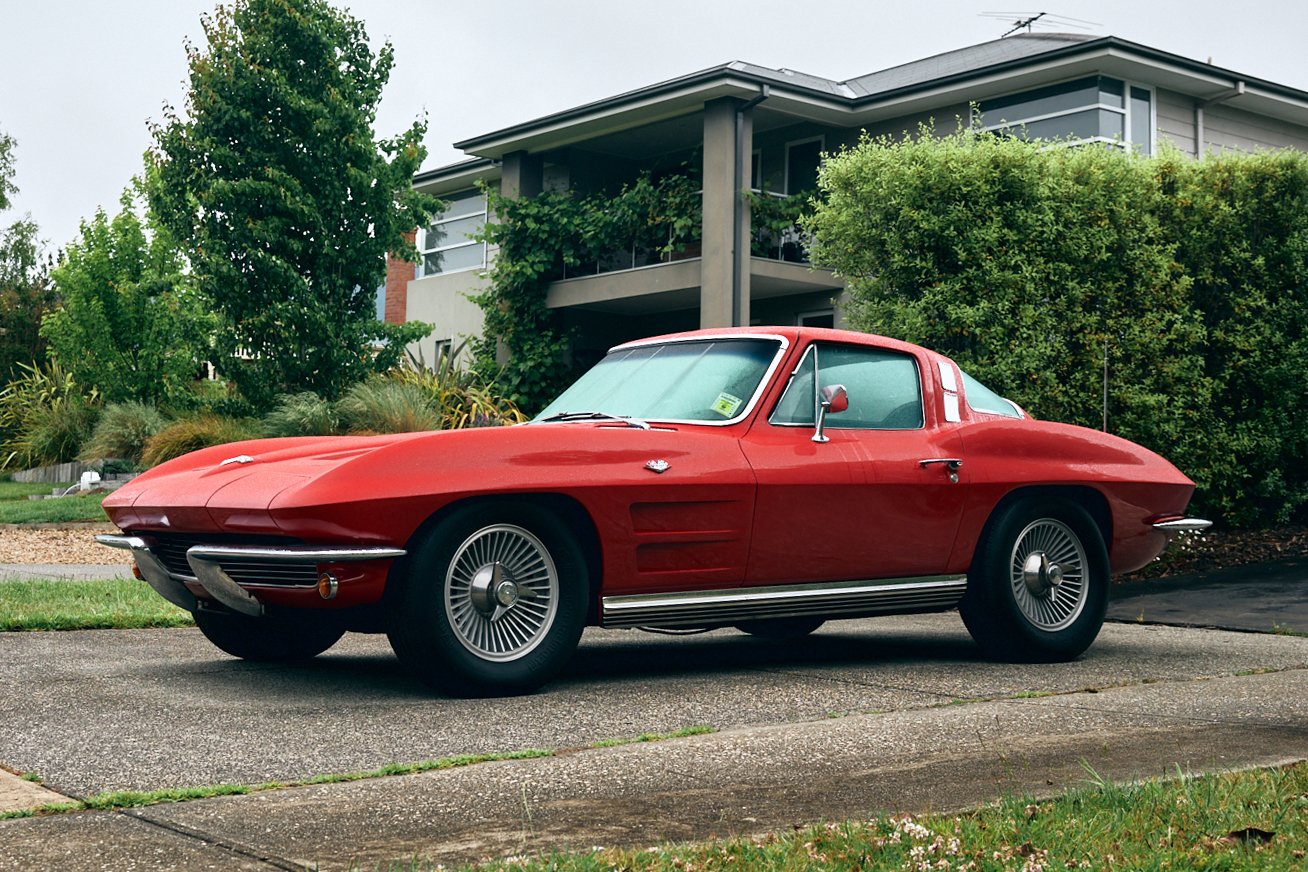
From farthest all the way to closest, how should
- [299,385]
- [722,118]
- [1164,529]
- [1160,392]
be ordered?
[722,118] → [299,385] → [1160,392] → [1164,529]

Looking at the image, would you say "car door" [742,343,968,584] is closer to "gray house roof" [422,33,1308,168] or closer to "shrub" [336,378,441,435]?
"shrub" [336,378,441,435]

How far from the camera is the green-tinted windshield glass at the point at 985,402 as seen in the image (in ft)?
21.9

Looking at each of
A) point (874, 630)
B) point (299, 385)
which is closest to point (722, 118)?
point (299, 385)

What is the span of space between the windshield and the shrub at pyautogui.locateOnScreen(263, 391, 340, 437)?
36.1 feet

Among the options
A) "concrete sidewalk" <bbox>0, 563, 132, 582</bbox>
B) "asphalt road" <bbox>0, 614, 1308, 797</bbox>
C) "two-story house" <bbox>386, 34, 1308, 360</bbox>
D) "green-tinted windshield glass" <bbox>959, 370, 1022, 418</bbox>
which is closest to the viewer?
"asphalt road" <bbox>0, 614, 1308, 797</bbox>

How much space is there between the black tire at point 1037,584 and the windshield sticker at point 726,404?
58.4 inches

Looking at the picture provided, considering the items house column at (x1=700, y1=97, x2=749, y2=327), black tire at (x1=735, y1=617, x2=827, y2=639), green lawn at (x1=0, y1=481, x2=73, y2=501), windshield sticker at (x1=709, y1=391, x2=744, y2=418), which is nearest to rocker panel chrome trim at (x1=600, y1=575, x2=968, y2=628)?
windshield sticker at (x1=709, y1=391, x2=744, y2=418)

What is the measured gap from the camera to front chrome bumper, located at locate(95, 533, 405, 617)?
4.61 m

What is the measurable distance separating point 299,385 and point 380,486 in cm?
1415

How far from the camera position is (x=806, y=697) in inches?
203

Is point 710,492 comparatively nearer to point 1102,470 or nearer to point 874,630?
point 1102,470

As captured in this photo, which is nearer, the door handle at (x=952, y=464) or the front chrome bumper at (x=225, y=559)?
the front chrome bumper at (x=225, y=559)

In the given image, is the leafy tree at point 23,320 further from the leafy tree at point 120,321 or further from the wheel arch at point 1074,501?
the wheel arch at point 1074,501

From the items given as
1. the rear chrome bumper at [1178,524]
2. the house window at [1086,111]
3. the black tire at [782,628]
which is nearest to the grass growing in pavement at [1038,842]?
the rear chrome bumper at [1178,524]
